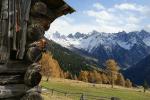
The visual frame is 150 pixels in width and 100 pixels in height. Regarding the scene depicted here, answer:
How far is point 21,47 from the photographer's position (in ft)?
42.2

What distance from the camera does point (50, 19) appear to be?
14.2m

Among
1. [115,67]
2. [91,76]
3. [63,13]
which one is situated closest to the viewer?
[63,13]

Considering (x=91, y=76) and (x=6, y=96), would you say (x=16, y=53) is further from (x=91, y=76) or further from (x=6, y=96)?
(x=91, y=76)

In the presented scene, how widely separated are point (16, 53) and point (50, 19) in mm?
2088

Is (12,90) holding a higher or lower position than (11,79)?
lower

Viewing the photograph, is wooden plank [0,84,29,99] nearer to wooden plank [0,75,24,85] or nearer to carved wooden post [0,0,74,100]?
carved wooden post [0,0,74,100]

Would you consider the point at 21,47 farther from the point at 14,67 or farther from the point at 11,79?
the point at 11,79

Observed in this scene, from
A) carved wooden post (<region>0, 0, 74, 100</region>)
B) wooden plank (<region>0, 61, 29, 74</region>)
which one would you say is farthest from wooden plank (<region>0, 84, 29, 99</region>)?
wooden plank (<region>0, 61, 29, 74</region>)

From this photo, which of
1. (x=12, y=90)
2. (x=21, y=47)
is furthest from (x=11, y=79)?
(x=21, y=47)

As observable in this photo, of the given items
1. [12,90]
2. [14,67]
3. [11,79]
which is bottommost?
[12,90]

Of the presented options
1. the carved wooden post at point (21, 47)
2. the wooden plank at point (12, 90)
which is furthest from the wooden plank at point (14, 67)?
the wooden plank at point (12, 90)

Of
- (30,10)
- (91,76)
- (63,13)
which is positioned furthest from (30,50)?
(91,76)

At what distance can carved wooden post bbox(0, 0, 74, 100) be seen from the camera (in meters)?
12.6

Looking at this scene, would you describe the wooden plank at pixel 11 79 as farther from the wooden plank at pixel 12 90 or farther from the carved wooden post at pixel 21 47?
the wooden plank at pixel 12 90
